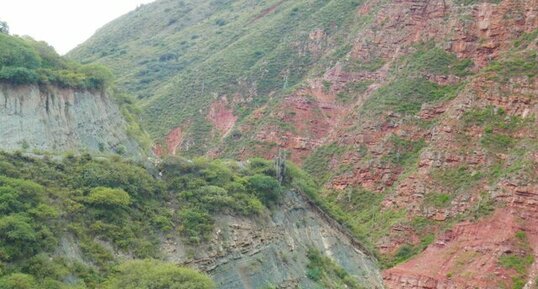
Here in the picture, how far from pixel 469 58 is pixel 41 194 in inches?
1769

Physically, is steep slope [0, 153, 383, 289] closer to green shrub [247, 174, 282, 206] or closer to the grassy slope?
green shrub [247, 174, 282, 206]

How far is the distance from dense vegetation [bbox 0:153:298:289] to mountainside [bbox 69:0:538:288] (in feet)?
45.3

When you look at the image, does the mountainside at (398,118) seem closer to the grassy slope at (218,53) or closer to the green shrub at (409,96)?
the green shrub at (409,96)

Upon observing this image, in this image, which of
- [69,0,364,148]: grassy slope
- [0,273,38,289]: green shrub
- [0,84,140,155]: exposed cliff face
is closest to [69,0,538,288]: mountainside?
[69,0,364,148]: grassy slope

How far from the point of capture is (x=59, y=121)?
157ft

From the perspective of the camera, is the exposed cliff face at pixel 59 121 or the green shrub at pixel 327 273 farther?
the green shrub at pixel 327 273

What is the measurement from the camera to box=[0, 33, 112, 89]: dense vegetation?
4616 centimetres

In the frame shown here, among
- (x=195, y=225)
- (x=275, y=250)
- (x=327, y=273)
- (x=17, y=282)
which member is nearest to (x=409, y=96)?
(x=327, y=273)

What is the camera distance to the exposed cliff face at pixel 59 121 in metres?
44.8

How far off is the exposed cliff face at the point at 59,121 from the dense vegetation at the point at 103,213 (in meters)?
5.17

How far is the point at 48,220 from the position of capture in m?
35.5

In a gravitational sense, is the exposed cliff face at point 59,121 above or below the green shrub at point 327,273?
above

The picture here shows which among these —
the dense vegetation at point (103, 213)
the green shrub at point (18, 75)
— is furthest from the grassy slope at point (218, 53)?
the dense vegetation at point (103, 213)

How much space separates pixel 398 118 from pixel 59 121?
Answer: 30940 millimetres
